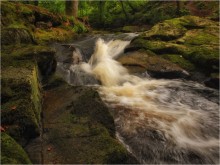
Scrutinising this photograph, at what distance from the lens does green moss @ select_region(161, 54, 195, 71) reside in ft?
30.2

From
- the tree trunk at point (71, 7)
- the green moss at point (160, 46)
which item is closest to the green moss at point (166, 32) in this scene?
the green moss at point (160, 46)

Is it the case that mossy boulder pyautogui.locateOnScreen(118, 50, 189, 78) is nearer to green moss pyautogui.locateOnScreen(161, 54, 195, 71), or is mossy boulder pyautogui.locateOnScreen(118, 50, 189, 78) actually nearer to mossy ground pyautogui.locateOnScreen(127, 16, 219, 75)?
green moss pyautogui.locateOnScreen(161, 54, 195, 71)

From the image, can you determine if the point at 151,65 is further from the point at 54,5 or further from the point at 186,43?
the point at 54,5

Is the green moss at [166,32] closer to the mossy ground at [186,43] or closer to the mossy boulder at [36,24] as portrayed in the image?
the mossy ground at [186,43]

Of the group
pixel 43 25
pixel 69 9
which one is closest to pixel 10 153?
pixel 43 25

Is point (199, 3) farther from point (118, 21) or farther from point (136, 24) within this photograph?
point (118, 21)

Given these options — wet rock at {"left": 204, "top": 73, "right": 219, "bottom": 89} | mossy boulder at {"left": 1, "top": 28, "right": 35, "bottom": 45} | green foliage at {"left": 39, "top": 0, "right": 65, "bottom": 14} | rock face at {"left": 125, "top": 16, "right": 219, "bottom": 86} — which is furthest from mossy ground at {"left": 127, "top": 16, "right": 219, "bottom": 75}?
green foliage at {"left": 39, "top": 0, "right": 65, "bottom": 14}

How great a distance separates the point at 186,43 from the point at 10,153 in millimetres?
8610

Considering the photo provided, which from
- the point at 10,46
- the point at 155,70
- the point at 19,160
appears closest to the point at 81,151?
the point at 19,160

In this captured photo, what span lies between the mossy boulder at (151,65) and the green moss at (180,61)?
0.25 meters

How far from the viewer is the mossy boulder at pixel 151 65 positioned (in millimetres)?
8789

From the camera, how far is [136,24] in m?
22.9

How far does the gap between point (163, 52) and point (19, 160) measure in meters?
7.72

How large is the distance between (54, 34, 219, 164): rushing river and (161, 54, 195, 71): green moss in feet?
2.91
